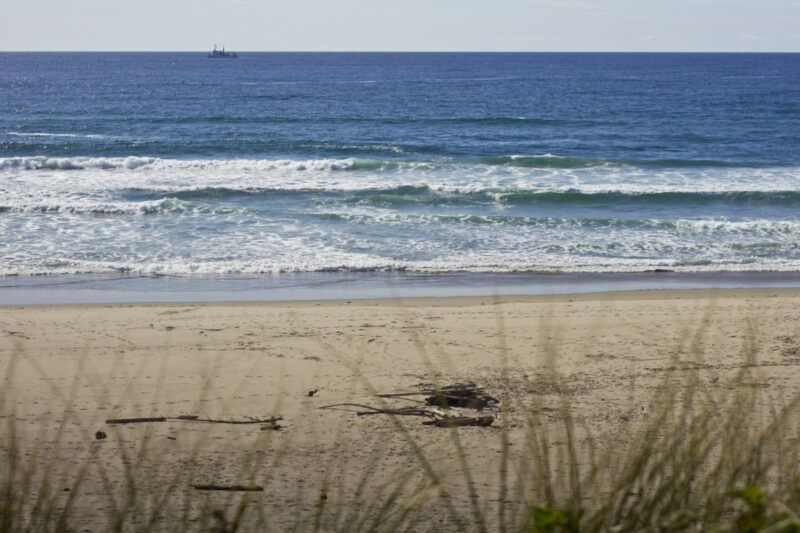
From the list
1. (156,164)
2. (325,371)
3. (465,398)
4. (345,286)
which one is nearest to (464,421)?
(465,398)

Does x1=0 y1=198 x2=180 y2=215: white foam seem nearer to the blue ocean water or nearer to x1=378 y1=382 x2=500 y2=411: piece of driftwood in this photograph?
the blue ocean water

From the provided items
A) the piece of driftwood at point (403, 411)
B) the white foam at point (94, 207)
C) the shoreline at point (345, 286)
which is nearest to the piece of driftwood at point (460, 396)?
the piece of driftwood at point (403, 411)

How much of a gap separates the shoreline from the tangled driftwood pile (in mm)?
4713

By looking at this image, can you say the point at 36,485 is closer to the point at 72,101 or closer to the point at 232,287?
the point at 232,287

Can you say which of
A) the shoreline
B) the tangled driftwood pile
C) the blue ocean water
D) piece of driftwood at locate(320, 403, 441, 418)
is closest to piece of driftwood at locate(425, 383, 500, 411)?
the tangled driftwood pile

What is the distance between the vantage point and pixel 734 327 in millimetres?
10320

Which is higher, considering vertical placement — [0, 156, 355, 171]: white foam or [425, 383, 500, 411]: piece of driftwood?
[0, 156, 355, 171]: white foam

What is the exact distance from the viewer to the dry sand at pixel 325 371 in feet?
19.9

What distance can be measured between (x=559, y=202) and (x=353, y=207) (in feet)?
16.3

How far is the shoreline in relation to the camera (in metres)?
12.8

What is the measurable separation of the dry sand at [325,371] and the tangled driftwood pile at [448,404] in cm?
12

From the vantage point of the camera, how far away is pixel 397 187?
22984 mm

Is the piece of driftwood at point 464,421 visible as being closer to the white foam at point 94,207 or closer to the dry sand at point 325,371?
the dry sand at point 325,371

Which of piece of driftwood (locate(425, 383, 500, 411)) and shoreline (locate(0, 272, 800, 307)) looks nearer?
piece of driftwood (locate(425, 383, 500, 411))
